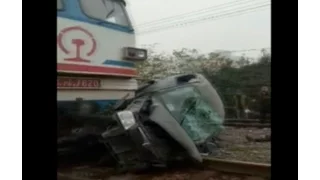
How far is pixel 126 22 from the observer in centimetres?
356

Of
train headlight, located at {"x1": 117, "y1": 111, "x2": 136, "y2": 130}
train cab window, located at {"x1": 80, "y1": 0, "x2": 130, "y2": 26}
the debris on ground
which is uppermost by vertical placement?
train cab window, located at {"x1": 80, "y1": 0, "x2": 130, "y2": 26}

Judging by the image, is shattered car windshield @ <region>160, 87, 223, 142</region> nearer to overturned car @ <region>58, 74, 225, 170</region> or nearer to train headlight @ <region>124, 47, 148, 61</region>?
overturned car @ <region>58, 74, 225, 170</region>

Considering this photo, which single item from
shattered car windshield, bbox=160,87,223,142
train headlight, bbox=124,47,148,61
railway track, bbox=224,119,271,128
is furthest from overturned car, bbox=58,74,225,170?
railway track, bbox=224,119,271,128

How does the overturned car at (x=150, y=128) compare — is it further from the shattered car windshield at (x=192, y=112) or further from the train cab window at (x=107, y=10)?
the train cab window at (x=107, y=10)

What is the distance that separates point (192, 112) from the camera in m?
3.35

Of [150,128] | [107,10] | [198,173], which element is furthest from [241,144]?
[107,10]

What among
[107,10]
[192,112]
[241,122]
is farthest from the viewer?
[241,122]

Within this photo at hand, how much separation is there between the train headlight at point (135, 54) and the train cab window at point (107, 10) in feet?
0.85

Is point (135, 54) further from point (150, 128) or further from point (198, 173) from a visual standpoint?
point (198, 173)

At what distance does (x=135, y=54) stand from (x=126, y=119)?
67 centimetres

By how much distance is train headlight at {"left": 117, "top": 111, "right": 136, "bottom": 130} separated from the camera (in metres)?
3.08
